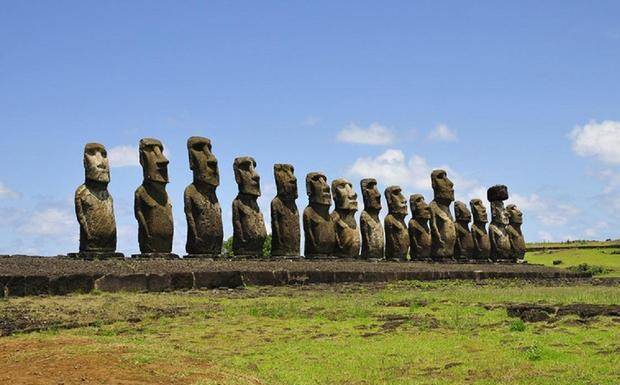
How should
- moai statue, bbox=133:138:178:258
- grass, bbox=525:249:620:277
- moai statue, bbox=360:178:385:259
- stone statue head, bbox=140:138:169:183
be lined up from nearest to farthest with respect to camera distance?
moai statue, bbox=133:138:178:258, stone statue head, bbox=140:138:169:183, moai statue, bbox=360:178:385:259, grass, bbox=525:249:620:277

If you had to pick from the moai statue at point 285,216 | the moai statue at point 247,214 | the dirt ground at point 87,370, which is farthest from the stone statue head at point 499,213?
the dirt ground at point 87,370

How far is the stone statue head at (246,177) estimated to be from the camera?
78.5 feet

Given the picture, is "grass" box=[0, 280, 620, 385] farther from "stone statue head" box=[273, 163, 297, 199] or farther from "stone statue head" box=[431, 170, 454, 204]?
"stone statue head" box=[431, 170, 454, 204]

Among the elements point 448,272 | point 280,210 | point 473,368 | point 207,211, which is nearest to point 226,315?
point 473,368

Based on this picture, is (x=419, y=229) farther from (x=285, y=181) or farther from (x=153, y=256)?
(x=153, y=256)

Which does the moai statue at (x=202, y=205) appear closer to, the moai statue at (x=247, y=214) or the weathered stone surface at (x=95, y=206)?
the moai statue at (x=247, y=214)

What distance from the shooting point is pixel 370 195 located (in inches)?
1185

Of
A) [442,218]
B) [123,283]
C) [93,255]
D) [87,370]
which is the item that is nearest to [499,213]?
[442,218]

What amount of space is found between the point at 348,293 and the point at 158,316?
5914mm

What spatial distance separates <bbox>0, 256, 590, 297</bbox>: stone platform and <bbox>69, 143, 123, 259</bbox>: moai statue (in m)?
Result: 1.45

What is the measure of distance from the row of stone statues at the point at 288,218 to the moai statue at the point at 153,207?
2 centimetres

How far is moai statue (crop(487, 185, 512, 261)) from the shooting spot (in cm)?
3691

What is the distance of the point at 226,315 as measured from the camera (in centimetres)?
1263

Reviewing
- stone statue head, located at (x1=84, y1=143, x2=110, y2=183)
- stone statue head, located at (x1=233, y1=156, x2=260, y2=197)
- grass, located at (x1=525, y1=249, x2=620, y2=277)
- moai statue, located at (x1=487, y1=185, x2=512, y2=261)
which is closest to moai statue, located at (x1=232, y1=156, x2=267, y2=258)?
stone statue head, located at (x1=233, y1=156, x2=260, y2=197)
